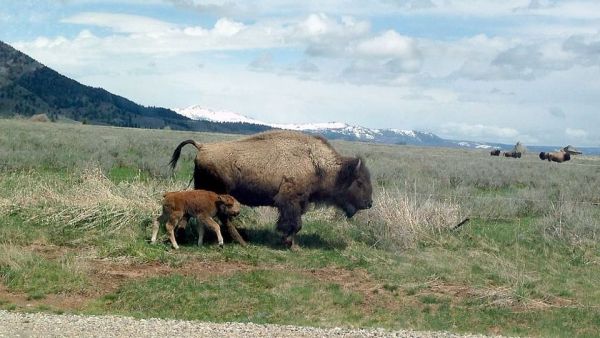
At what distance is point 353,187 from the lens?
15.2 metres

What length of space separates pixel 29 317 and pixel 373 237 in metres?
7.67

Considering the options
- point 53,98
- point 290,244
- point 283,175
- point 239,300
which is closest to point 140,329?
point 239,300

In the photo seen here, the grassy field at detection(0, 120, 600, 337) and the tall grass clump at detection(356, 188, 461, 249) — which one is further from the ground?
the tall grass clump at detection(356, 188, 461, 249)

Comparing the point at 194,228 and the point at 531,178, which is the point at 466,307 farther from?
the point at 531,178

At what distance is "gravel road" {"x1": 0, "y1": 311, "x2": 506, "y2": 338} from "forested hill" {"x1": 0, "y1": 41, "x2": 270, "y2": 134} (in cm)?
10130

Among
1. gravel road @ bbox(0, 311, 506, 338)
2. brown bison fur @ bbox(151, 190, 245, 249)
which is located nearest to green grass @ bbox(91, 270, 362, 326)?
gravel road @ bbox(0, 311, 506, 338)

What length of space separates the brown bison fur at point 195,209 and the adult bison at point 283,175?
1.84ft

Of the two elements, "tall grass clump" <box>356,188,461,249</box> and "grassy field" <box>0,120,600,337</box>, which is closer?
"grassy field" <box>0,120,600,337</box>

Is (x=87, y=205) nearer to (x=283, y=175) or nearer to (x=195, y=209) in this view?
(x=195, y=209)

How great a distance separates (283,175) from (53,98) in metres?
115

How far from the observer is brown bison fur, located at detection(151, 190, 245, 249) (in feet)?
45.4

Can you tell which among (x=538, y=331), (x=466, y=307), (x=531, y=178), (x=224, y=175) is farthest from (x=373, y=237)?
(x=531, y=178)

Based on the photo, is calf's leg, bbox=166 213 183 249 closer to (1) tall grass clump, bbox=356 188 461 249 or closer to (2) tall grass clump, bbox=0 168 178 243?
(2) tall grass clump, bbox=0 168 178 243

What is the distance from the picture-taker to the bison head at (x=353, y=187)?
15.2m
